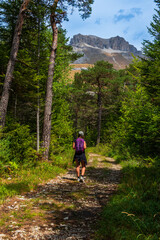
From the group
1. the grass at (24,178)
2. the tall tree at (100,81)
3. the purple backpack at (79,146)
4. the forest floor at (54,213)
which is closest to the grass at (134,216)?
the forest floor at (54,213)

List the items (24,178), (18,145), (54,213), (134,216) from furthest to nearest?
(18,145)
(24,178)
(54,213)
(134,216)

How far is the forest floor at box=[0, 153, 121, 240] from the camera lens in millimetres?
3220

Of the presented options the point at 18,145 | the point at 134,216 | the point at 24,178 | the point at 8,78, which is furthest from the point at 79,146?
the point at 8,78

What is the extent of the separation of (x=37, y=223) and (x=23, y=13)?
10086 millimetres

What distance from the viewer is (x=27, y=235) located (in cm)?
310

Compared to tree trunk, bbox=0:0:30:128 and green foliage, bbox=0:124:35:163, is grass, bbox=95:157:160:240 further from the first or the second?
tree trunk, bbox=0:0:30:128

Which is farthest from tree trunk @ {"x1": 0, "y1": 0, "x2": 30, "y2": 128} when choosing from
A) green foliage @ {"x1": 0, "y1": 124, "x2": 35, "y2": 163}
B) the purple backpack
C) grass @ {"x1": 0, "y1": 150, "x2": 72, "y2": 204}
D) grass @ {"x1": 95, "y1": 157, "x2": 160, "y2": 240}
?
grass @ {"x1": 95, "y1": 157, "x2": 160, "y2": 240}

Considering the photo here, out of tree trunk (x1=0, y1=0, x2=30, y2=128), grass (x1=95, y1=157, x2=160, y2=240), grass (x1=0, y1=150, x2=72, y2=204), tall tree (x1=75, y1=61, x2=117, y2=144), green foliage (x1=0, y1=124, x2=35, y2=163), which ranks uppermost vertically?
tall tree (x1=75, y1=61, x2=117, y2=144)

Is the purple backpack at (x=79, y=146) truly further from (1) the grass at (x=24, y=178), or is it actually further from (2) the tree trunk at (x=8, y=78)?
(2) the tree trunk at (x=8, y=78)

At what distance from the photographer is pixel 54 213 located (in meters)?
4.18

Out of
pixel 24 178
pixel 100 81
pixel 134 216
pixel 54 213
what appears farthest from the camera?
pixel 100 81

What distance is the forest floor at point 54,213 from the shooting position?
3.22 metres

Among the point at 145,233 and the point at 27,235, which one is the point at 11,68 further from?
the point at 145,233

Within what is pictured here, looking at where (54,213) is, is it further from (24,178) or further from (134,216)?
(24,178)
